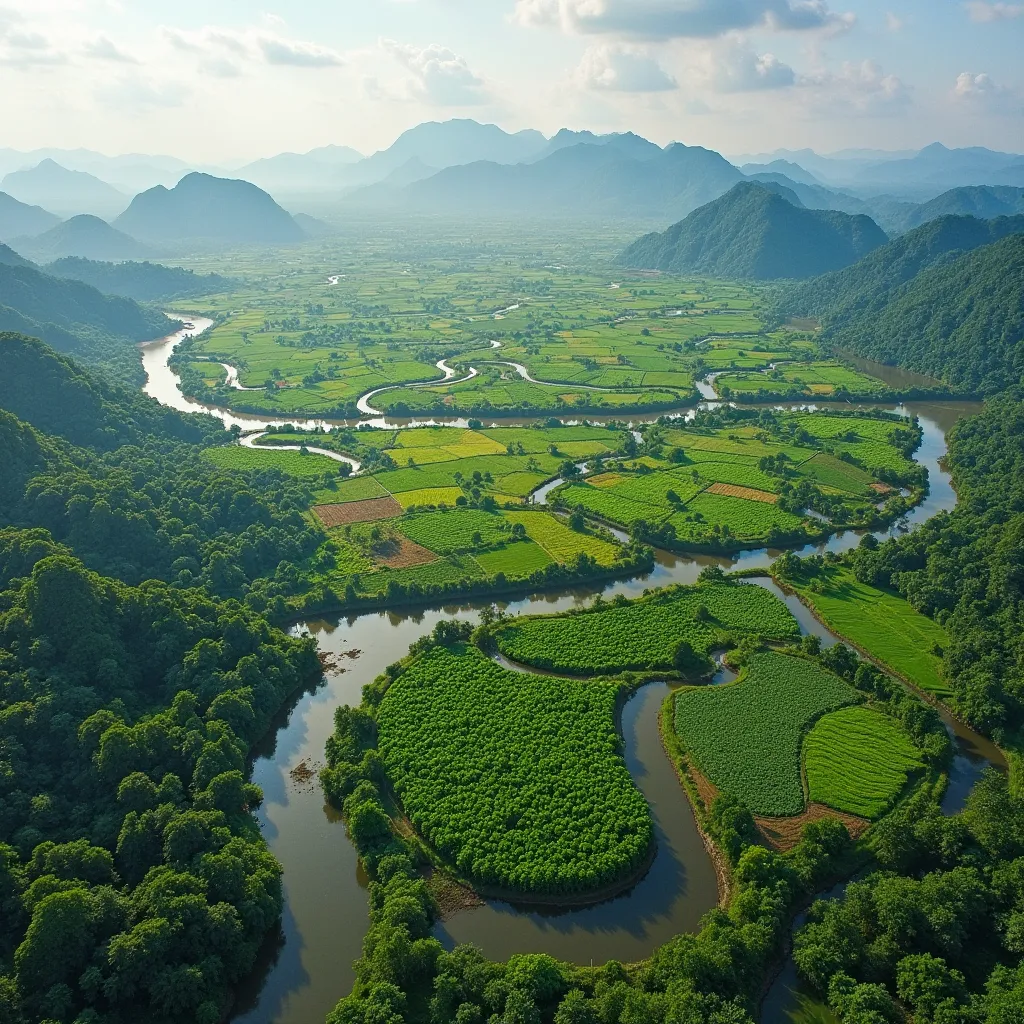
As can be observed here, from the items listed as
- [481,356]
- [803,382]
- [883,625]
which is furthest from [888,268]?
[883,625]

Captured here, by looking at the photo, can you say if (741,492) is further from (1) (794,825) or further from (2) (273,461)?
(2) (273,461)

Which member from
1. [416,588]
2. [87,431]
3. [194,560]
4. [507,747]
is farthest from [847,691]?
[87,431]

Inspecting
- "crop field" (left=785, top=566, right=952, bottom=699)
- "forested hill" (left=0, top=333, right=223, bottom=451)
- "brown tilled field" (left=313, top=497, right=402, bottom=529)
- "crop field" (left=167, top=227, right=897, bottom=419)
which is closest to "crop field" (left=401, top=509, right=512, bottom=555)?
"brown tilled field" (left=313, top=497, right=402, bottom=529)

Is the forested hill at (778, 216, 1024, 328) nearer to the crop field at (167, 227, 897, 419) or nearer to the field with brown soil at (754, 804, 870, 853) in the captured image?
the crop field at (167, 227, 897, 419)

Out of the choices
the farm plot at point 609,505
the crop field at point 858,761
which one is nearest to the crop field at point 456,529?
the farm plot at point 609,505

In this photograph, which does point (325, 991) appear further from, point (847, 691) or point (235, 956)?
point (847, 691)
